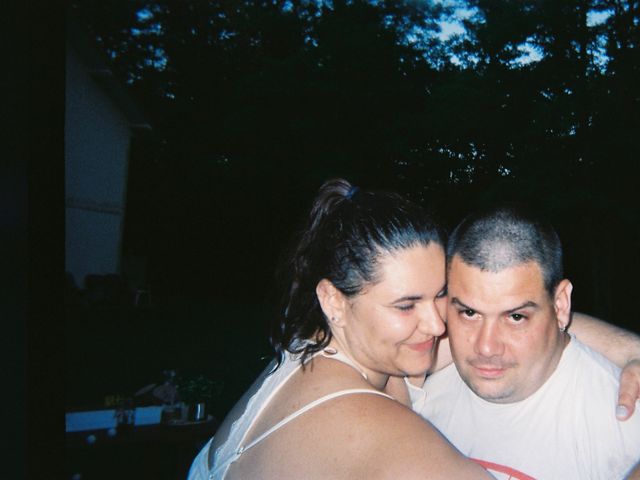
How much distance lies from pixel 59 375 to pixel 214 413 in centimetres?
566

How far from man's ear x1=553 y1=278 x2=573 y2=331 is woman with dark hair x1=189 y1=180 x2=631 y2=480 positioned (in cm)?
43

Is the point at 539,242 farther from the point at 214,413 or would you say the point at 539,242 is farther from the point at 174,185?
the point at 174,185

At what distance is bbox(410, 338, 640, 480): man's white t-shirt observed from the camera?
1.82m

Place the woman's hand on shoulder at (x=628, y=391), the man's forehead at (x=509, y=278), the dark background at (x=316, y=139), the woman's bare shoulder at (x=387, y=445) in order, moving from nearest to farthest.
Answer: the woman's bare shoulder at (x=387, y=445) → the woman's hand on shoulder at (x=628, y=391) → the man's forehead at (x=509, y=278) → the dark background at (x=316, y=139)

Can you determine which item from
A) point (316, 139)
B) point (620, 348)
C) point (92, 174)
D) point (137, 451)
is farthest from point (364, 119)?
point (620, 348)

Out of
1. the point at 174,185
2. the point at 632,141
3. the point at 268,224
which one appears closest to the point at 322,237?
the point at 632,141

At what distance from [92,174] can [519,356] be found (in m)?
16.4

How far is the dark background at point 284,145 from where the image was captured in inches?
334

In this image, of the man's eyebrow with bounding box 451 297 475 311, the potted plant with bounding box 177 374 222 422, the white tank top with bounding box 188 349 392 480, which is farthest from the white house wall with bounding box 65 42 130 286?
the man's eyebrow with bounding box 451 297 475 311

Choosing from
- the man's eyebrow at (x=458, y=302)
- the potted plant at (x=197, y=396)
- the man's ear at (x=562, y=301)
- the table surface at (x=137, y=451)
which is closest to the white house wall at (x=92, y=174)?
the potted plant at (x=197, y=396)

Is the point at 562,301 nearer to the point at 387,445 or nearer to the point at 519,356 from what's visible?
the point at 519,356

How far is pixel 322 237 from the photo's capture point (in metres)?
2.04

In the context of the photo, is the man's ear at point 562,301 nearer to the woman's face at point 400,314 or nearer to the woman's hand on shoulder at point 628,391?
the woman's hand on shoulder at point 628,391

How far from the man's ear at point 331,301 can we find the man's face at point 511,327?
481mm
